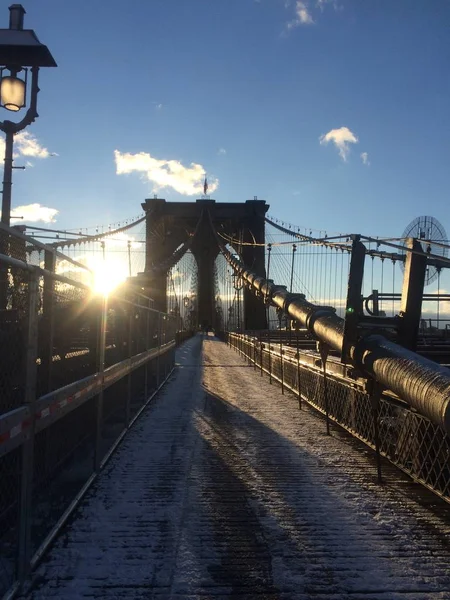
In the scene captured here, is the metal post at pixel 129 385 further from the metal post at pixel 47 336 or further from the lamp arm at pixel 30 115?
the metal post at pixel 47 336

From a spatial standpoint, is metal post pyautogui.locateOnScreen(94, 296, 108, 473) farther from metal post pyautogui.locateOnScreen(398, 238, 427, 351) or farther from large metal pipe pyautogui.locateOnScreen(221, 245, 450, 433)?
metal post pyautogui.locateOnScreen(398, 238, 427, 351)

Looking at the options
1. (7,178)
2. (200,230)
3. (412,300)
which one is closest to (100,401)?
(7,178)

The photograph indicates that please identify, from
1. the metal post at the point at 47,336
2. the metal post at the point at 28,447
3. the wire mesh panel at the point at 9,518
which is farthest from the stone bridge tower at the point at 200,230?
the metal post at the point at 28,447

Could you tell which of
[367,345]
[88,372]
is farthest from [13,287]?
[367,345]

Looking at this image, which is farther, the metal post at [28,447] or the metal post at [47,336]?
the metal post at [47,336]

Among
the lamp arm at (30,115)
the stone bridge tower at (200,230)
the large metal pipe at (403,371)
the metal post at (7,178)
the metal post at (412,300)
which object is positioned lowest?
the large metal pipe at (403,371)

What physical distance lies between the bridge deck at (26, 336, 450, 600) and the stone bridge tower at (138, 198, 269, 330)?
38.0m

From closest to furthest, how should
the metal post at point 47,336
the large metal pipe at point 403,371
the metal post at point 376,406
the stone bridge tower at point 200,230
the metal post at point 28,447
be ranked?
1. the metal post at point 28,447
2. the large metal pipe at point 403,371
3. the metal post at point 47,336
4. the metal post at point 376,406
5. the stone bridge tower at point 200,230

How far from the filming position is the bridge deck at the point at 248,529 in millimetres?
3016

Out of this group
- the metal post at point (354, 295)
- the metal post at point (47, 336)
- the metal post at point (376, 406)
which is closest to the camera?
the metal post at point (47, 336)

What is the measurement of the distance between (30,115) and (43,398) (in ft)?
14.7

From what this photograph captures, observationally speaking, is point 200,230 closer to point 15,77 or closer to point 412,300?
point 15,77

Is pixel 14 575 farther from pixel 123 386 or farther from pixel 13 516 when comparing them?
pixel 123 386

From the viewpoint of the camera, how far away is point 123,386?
27.8 feet
